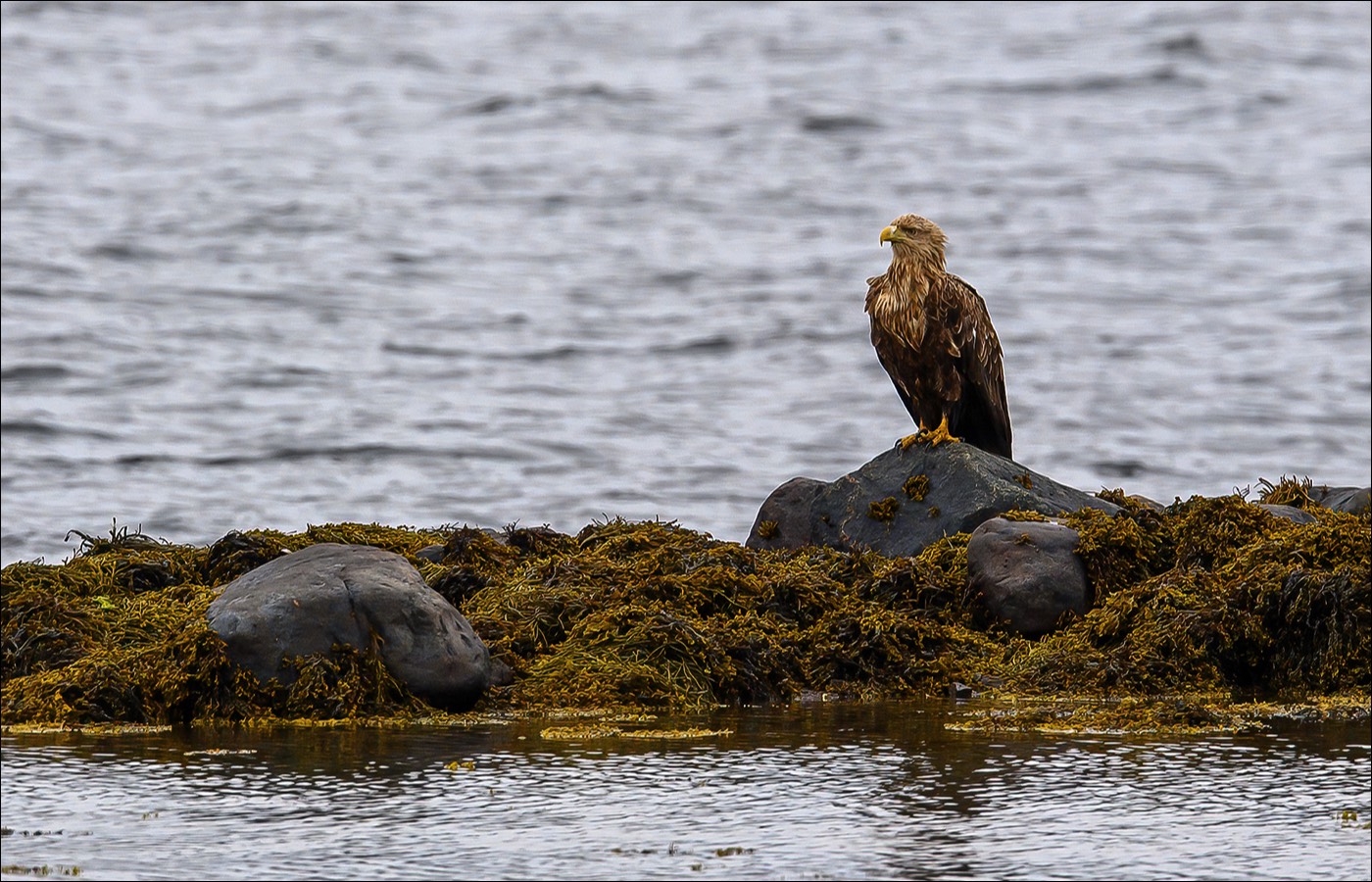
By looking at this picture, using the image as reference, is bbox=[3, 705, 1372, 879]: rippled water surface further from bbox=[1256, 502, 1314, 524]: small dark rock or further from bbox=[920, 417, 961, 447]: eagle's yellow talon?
bbox=[920, 417, 961, 447]: eagle's yellow talon

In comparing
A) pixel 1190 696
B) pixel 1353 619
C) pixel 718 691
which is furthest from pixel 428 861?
pixel 1353 619

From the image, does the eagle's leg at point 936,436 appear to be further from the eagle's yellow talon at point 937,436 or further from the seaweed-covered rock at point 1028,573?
the seaweed-covered rock at point 1028,573

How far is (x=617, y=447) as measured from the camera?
2138 cm

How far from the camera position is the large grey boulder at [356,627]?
18.9 feet

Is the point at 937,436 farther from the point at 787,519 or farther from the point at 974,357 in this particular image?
the point at 787,519

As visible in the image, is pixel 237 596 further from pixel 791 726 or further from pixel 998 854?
pixel 998 854

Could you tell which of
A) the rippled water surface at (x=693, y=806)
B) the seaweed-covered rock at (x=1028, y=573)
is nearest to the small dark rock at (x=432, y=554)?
the seaweed-covered rock at (x=1028, y=573)

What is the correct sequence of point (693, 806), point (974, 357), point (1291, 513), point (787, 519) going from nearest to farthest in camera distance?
point (693, 806) → point (1291, 513) → point (787, 519) → point (974, 357)

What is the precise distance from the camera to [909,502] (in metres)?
8.16

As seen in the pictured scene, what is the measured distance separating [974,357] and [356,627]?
161 inches

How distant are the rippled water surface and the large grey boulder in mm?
357

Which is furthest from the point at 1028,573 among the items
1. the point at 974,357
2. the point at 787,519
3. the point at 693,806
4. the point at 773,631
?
the point at 693,806

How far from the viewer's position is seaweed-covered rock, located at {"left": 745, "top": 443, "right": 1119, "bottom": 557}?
7.98 meters

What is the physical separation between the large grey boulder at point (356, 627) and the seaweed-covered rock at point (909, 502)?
2472mm
